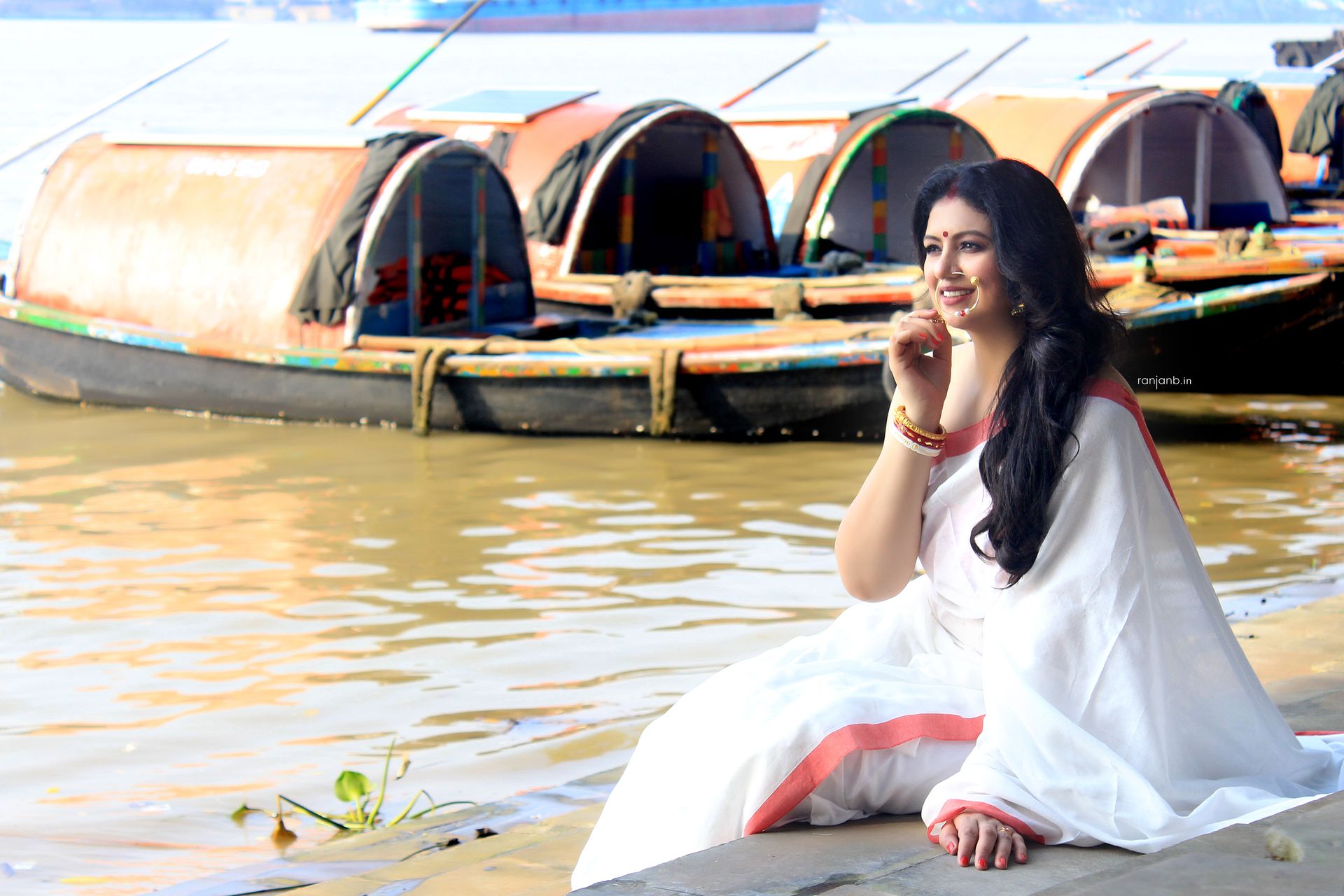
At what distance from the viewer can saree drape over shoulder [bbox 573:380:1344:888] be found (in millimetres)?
2459

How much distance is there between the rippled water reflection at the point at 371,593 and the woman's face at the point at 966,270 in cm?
225

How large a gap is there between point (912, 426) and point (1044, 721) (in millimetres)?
517

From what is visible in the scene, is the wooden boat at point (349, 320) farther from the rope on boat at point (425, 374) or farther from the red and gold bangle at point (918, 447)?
the red and gold bangle at point (918, 447)

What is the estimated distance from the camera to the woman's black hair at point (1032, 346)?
248 centimetres

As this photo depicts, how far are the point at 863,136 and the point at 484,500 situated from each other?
19.2 feet

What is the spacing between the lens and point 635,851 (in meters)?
2.56

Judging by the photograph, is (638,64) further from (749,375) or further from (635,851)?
(635,851)

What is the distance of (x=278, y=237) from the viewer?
975 cm

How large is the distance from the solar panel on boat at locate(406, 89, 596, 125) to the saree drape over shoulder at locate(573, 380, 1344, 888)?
10.2 m

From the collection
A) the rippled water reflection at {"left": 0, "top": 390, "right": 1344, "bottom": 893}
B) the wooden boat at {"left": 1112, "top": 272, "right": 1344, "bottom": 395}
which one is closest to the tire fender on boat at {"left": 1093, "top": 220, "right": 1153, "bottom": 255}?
the wooden boat at {"left": 1112, "top": 272, "right": 1344, "bottom": 395}

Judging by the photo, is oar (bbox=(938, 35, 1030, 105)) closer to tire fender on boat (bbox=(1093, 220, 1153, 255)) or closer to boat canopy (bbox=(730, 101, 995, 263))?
boat canopy (bbox=(730, 101, 995, 263))

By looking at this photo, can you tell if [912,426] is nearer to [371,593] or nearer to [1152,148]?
[371,593]

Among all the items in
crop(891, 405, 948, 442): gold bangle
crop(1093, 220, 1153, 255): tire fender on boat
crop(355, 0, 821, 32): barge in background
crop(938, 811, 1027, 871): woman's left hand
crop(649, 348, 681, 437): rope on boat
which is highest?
Answer: crop(355, 0, 821, 32): barge in background

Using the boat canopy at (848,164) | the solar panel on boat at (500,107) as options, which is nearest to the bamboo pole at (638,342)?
the solar panel on boat at (500,107)
